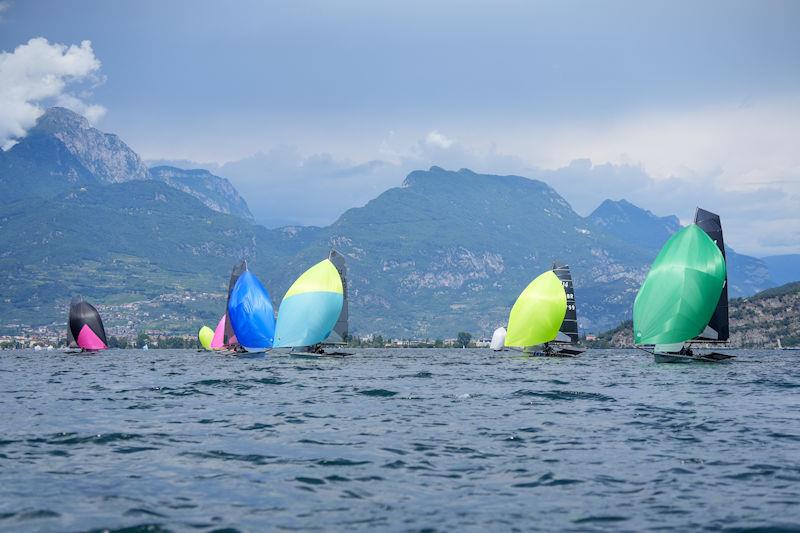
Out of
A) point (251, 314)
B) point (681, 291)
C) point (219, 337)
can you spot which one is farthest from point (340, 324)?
point (219, 337)

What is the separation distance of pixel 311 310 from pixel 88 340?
72.1 metres

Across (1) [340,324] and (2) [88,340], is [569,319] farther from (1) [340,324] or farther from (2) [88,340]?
(2) [88,340]

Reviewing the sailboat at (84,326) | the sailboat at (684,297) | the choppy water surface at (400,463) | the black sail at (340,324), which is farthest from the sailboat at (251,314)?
the choppy water surface at (400,463)

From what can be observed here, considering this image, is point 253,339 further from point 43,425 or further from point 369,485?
point 369,485

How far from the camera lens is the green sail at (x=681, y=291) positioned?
→ 68.8 m

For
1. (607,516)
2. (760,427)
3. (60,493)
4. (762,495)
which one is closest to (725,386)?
(760,427)

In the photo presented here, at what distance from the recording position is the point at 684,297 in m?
68.4

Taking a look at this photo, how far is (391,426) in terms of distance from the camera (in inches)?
1078

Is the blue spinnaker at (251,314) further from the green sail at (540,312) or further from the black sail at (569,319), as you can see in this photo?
the black sail at (569,319)

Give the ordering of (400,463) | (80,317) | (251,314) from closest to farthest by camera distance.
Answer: (400,463), (251,314), (80,317)

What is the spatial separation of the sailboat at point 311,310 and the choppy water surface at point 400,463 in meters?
45.5

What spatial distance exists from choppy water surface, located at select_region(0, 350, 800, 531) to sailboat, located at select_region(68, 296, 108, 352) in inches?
4040

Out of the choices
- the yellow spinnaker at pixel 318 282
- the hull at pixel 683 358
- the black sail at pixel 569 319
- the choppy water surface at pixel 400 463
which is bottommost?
the hull at pixel 683 358

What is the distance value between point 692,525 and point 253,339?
8443 cm
